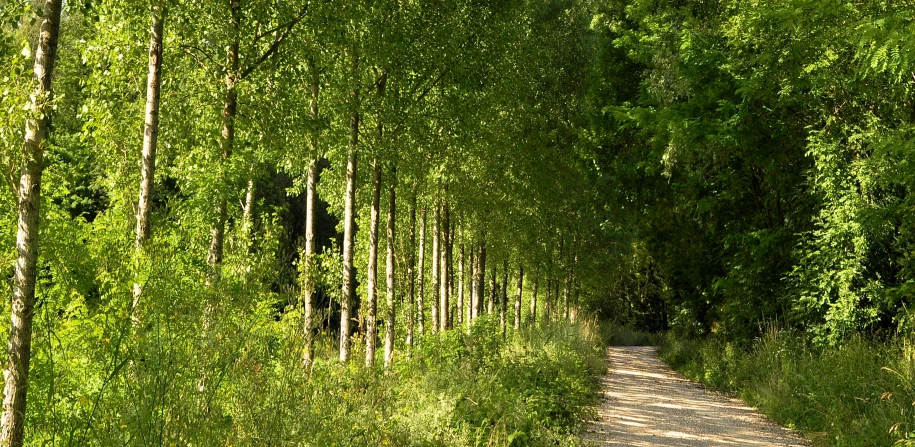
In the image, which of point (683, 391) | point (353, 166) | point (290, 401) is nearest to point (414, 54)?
point (353, 166)

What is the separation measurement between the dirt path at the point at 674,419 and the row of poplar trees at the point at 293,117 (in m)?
4.38

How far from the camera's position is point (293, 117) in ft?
38.1

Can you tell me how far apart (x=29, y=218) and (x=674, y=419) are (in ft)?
35.6

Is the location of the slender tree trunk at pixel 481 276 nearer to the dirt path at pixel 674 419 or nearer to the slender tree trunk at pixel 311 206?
the dirt path at pixel 674 419

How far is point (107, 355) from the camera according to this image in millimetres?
6082

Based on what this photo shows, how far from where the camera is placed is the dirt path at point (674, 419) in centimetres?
1184

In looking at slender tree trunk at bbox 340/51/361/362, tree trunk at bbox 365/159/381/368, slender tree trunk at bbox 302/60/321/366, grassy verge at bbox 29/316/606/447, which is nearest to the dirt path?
grassy verge at bbox 29/316/606/447

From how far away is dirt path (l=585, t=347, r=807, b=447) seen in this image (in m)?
11.8

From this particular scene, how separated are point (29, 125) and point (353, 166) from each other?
378 inches

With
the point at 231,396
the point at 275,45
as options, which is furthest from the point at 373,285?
the point at 231,396

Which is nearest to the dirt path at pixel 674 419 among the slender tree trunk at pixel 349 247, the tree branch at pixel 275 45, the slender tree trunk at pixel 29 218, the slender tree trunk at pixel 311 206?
the slender tree trunk at pixel 349 247

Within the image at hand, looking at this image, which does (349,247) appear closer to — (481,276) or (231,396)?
(231,396)

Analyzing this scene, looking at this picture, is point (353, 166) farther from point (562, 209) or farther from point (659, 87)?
point (562, 209)

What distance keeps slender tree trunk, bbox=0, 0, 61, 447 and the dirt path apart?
7248 mm
